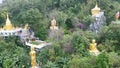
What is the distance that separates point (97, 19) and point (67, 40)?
10.2 ft

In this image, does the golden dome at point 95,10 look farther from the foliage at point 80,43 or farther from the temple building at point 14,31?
the temple building at point 14,31

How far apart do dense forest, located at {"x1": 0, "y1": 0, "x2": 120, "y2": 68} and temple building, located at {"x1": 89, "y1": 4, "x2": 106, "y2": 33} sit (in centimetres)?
24

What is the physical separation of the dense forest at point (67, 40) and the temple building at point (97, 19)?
24 centimetres

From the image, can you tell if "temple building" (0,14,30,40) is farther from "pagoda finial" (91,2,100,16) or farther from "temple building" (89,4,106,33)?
"pagoda finial" (91,2,100,16)

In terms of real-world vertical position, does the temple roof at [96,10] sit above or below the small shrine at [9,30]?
above

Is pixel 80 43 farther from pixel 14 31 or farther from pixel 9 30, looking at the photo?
pixel 9 30

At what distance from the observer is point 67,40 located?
13.7 metres

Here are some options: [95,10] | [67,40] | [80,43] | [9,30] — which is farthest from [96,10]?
[9,30]

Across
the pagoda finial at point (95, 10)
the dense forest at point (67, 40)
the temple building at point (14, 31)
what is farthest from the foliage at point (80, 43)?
the pagoda finial at point (95, 10)

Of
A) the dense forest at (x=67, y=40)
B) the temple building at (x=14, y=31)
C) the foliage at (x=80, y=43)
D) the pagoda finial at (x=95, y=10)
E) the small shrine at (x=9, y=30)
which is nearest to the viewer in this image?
the dense forest at (x=67, y=40)

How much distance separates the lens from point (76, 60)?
12.2 meters

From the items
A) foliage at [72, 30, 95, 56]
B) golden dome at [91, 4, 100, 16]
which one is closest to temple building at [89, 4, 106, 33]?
golden dome at [91, 4, 100, 16]

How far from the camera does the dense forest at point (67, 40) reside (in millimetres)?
12633

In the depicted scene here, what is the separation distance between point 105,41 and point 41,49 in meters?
2.66
